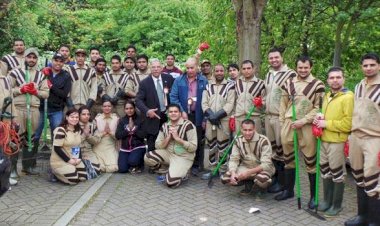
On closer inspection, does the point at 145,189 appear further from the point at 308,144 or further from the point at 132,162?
the point at 308,144

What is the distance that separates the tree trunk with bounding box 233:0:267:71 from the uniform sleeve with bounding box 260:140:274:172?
7.50ft

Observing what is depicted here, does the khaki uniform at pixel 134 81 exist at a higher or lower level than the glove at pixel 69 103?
higher

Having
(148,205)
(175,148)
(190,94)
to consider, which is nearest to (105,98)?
(190,94)

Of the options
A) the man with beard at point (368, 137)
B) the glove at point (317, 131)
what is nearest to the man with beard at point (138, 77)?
the glove at point (317, 131)

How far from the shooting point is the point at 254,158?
656 centimetres

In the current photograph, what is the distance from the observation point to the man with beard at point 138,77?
26.8ft

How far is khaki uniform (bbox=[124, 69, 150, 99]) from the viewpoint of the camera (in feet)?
26.8

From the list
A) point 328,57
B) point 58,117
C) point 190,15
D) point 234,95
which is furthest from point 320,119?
point 190,15

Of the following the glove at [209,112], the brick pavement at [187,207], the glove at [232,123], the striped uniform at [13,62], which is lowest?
the brick pavement at [187,207]

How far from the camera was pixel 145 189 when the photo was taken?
6.95 m

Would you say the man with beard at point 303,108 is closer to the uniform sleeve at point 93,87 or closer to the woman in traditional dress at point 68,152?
the woman in traditional dress at point 68,152

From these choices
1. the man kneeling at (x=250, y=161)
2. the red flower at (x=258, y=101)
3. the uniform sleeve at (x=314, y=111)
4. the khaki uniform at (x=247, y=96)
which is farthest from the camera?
the khaki uniform at (x=247, y=96)

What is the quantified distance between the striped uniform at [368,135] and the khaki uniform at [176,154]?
274cm

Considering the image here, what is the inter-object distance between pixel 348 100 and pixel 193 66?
2789 millimetres
